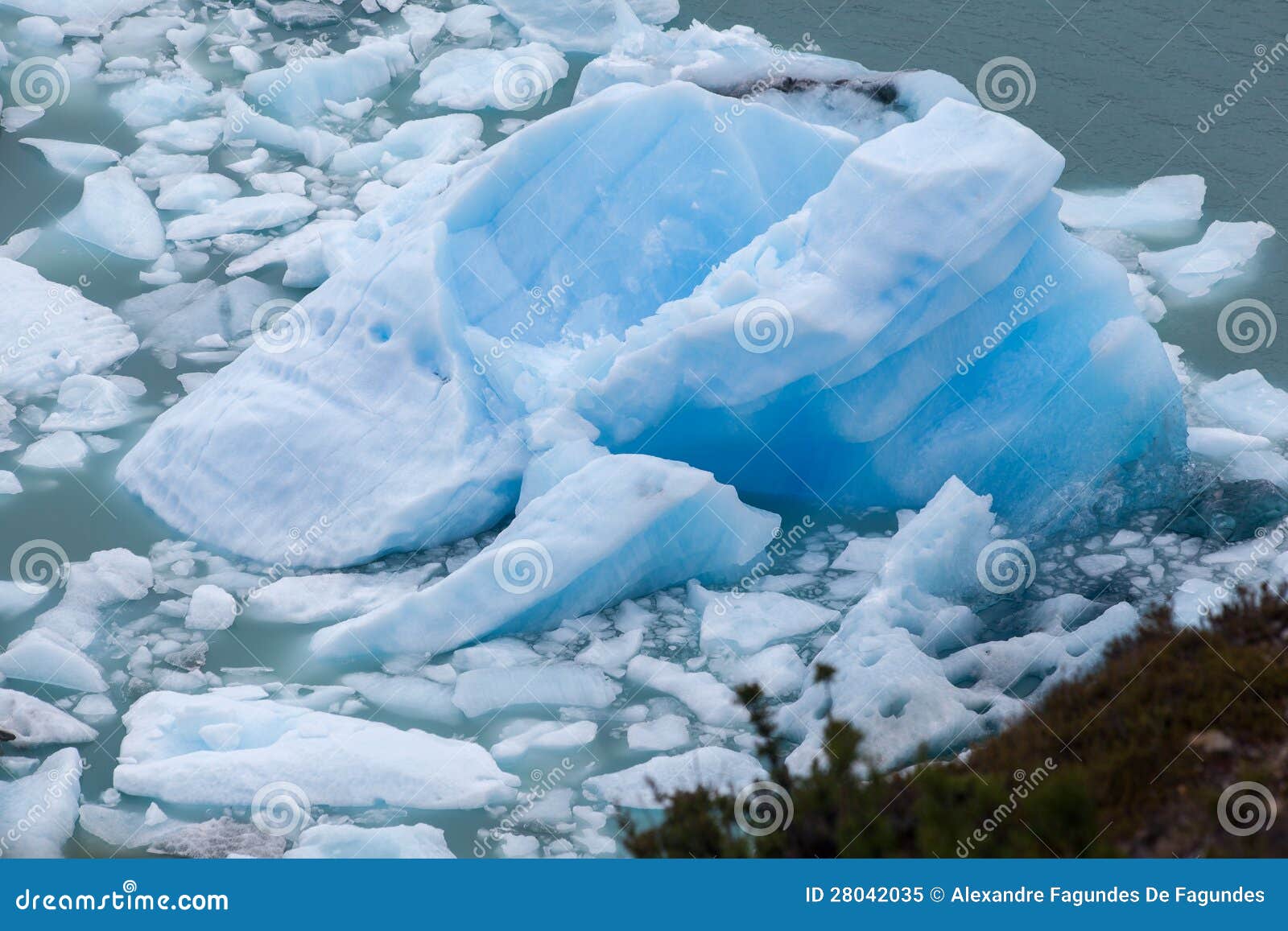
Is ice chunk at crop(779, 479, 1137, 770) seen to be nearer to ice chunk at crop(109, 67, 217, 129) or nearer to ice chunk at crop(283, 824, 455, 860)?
ice chunk at crop(283, 824, 455, 860)

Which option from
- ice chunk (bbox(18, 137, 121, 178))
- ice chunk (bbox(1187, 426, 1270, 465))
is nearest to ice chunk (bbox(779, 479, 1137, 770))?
ice chunk (bbox(1187, 426, 1270, 465))

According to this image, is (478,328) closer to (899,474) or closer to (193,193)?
(899,474)

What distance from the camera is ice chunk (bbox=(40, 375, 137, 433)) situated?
25.9 ft

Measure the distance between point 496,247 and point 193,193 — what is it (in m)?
3.97

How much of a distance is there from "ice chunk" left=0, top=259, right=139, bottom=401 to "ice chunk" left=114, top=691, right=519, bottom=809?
3.47 metres

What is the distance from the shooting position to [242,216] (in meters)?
10.0

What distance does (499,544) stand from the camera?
628 centimetres

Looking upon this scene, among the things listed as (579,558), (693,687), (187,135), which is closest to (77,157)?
(187,135)

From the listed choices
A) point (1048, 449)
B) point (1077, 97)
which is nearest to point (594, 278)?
point (1048, 449)

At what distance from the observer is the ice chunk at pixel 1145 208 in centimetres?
955

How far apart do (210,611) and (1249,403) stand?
5.83m

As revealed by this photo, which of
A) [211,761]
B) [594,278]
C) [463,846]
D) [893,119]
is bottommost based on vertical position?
[211,761]

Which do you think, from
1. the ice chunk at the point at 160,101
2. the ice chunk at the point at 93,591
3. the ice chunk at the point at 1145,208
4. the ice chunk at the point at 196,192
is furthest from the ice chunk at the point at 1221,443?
the ice chunk at the point at 160,101

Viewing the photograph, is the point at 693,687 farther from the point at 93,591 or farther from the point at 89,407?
the point at 89,407
